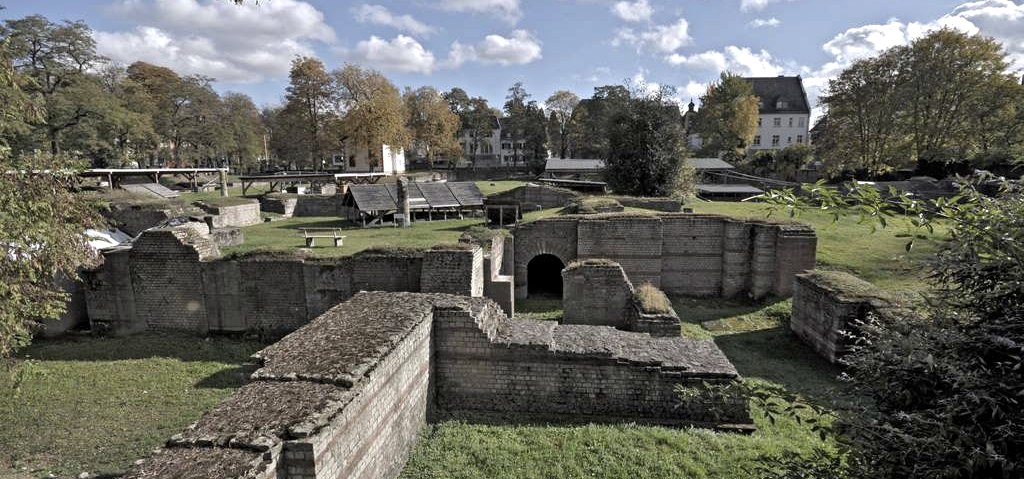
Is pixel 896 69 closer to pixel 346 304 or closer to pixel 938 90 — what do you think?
pixel 938 90

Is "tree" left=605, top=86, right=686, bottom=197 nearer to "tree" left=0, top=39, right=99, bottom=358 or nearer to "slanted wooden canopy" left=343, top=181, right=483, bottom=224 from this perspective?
"slanted wooden canopy" left=343, top=181, right=483, bottom=224

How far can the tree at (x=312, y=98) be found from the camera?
145 feet

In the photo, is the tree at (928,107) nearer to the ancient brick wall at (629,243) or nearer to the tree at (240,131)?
the ancient brick wall at (629,243)

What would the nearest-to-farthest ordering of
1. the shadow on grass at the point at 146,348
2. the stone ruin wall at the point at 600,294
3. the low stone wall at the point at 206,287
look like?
the shadow on grass at the point at 146,348, the low stone wall at the point at 206,287, the stone ruin wall at the point at 600,294

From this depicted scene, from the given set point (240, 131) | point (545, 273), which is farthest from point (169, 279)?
point (240, 131)

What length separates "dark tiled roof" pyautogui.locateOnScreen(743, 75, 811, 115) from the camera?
5934cm

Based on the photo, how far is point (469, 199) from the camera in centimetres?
2566

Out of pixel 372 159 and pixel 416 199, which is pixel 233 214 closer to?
pixel 416 199

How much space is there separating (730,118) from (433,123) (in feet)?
101

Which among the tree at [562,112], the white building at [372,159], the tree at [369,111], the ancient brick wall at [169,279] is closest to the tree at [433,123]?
the white building at [372,159]

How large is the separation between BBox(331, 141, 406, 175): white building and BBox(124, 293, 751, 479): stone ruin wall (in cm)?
3769

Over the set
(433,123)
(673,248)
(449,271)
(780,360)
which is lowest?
(780,360)

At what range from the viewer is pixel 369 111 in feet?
134

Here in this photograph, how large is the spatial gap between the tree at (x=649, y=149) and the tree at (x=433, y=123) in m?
29.6
